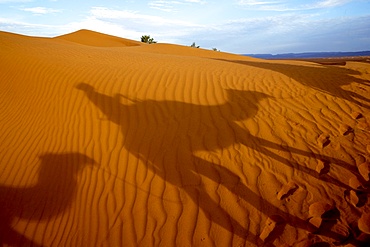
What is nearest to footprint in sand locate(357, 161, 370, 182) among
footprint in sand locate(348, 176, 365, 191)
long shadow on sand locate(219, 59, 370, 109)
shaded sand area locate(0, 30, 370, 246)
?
shaded sand area locate(0, 30, 370, 246)

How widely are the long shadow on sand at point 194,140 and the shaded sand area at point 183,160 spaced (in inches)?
0.8

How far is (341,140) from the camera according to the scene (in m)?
4.22

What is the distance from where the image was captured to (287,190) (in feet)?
11.0

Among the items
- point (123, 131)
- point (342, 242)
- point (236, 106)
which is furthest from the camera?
point (236, 106)

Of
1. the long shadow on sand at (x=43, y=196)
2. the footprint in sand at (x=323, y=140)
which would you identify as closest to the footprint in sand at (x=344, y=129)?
the footprint in sand at (x=323, y=140)

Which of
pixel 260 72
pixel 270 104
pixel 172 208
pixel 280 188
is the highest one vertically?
pixel 260 72

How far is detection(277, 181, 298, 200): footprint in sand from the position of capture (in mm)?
3277

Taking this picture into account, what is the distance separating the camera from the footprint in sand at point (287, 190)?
10.8 feet

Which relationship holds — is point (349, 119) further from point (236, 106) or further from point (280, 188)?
point (280, 188)

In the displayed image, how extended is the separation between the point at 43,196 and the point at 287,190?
142 inches

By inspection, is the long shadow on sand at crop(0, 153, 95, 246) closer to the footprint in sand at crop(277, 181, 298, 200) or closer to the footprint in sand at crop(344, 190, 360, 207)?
the footprint in sand at crop(277, 181, 298, 200)

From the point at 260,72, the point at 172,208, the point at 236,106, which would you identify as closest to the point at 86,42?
the point at 260,72

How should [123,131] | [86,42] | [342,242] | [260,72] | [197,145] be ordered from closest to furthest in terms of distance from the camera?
[342,242] → [197,145] → [123,131] → [260,72] → [86,42]

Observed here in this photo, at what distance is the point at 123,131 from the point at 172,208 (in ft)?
6.47
